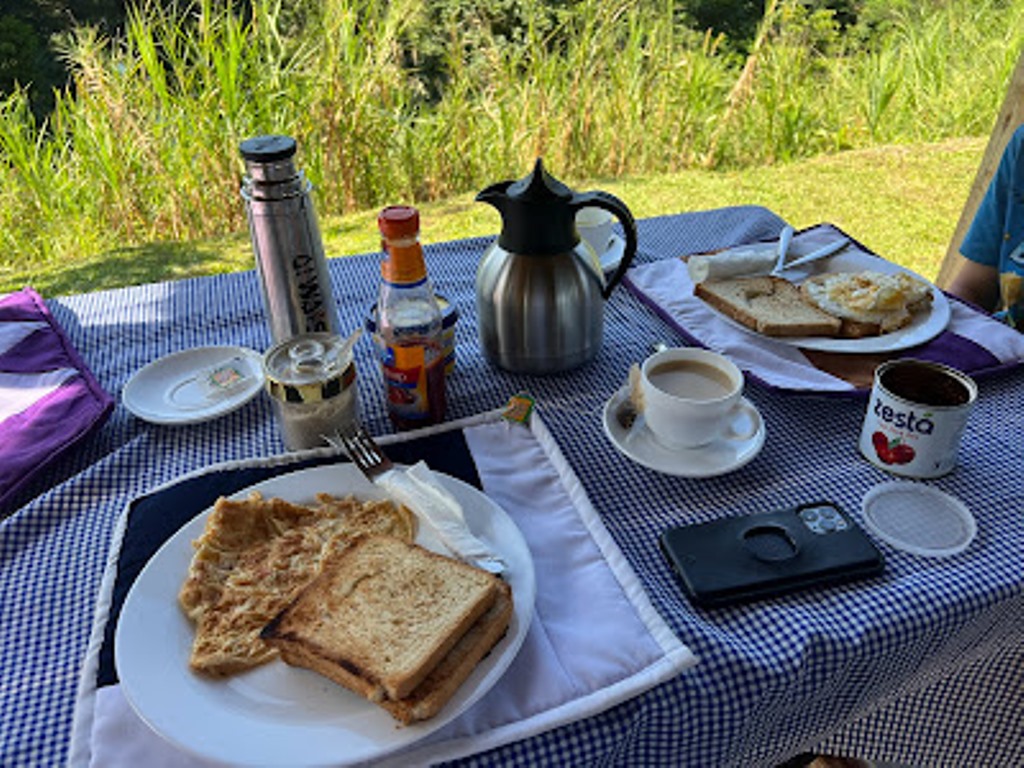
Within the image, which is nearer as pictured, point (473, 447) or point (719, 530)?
point (719, 530)

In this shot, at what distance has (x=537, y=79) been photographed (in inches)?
128

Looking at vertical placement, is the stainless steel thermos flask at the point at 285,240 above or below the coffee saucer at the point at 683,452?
above

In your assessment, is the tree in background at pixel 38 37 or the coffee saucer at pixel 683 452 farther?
the tree in background at pixel 38 37

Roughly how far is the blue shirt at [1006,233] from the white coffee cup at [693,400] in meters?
0.77

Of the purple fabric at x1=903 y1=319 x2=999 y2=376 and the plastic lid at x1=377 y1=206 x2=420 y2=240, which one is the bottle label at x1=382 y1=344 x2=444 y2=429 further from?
the purple fabric at x1=903 y1=319 x2=999 y2=376

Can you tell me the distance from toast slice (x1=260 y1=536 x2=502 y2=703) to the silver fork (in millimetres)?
122

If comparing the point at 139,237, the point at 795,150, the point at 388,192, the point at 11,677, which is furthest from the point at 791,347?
the point at 795,150

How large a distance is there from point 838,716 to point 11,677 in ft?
2.49

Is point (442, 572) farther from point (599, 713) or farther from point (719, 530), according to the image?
point (719, 530)

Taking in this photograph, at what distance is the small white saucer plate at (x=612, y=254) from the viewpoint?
1.31 m

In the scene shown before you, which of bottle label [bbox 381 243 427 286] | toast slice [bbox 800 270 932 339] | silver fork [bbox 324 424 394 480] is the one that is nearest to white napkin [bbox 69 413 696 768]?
silver fork [bbox 324 424 394 480]

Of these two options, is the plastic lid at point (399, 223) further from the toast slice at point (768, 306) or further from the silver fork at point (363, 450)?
the toast slice at point (768, 306)

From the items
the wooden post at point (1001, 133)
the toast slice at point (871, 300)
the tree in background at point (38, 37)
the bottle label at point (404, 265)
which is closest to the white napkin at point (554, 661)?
the bottle label at point (404, 265)

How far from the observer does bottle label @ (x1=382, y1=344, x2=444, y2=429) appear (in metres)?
0.90
